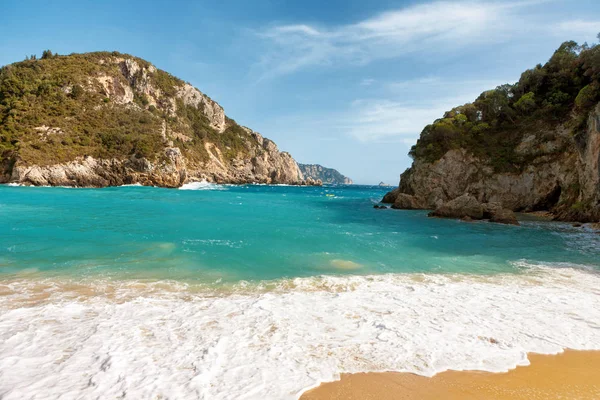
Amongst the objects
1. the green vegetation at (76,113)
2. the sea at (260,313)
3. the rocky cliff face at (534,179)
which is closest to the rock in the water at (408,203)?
the rocky cliff face at (534,179)

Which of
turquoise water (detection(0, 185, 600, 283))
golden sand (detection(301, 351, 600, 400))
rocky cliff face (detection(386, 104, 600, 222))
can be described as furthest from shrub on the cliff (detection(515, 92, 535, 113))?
golden sand (detection(301, 351, 600, 400))

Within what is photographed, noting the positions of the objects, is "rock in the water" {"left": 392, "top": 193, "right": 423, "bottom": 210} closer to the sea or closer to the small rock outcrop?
the small rock outcrop

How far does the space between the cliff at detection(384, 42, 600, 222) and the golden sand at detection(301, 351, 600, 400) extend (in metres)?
24.5

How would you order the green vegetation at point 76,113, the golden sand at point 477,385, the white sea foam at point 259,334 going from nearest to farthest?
the golden sand at point 477,385 < the white sea foam at point 259,334 < the green vegetation at point 76,113

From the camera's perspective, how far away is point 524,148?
31812mm

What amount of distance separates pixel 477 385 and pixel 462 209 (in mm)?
24981

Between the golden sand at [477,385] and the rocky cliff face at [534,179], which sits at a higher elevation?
the rocky cliff face at [534,179]

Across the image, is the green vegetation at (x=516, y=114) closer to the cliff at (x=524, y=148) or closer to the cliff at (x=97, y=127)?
the cliff at (x=524, y=148)

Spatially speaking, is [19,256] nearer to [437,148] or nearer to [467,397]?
[467,397]

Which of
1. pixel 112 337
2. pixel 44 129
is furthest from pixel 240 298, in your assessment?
pixel 44 129

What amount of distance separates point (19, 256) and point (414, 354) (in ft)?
41.7

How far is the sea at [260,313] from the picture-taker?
13.9 feet

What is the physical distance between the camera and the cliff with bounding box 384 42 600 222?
1005 inches

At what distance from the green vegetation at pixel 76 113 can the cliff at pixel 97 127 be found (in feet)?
0.54
